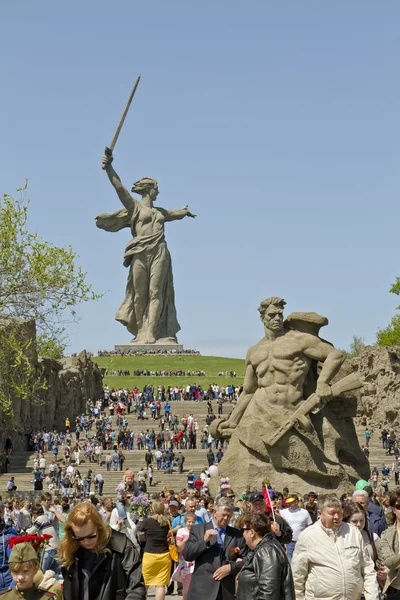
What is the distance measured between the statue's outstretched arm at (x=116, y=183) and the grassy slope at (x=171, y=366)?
1018cm

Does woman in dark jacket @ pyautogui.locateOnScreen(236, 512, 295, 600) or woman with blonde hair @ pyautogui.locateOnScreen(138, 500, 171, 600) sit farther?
woman with blonde hair @ pyautogui.locateOnScreen(138, 500, 171, 600)

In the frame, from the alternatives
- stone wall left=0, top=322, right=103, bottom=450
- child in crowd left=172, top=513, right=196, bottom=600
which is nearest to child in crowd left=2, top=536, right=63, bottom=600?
child in crowd left=172, top=513, right=196, bottom=600

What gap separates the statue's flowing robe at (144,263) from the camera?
73500 mm

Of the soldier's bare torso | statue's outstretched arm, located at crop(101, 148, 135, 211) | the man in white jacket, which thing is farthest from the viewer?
statue's outstretched arm, located at crop(101, 148, 135, 211)

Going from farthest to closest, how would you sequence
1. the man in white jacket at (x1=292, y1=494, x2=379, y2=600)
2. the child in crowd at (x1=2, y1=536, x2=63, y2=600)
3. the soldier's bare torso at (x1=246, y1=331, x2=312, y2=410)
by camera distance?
the soldier's bare torso at (x1=246, y1=331, x2=312, y2=410), the man in white jacket at (x1=292, y1=494, x2=379, y2=600), the child in crowd at (x1=2, y1=536, x2=63, y2=600)

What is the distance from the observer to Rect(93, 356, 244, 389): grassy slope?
59531mm

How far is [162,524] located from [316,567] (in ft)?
12.6

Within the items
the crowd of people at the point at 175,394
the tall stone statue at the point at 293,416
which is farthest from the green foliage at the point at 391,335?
the tall stone statue at the point at 293,416

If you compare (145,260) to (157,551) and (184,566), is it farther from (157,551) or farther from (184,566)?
A: (184,566)

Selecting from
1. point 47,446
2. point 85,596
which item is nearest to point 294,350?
point 85,596

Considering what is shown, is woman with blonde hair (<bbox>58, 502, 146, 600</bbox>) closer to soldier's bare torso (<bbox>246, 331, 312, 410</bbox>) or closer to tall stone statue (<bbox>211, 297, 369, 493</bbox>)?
tall stone statue (<bbox>211, 297, 369, 493</bbox>)

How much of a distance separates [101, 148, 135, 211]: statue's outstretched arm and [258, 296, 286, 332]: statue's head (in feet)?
162

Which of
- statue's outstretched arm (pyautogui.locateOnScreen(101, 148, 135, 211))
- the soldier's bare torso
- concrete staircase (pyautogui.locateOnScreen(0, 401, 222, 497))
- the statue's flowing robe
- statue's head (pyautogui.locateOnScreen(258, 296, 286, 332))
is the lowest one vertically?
concrete staircase (pyautogui.locateOnScreen(0, 401, 222, 497))

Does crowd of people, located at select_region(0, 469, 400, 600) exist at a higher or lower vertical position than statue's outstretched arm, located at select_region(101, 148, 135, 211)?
lower
